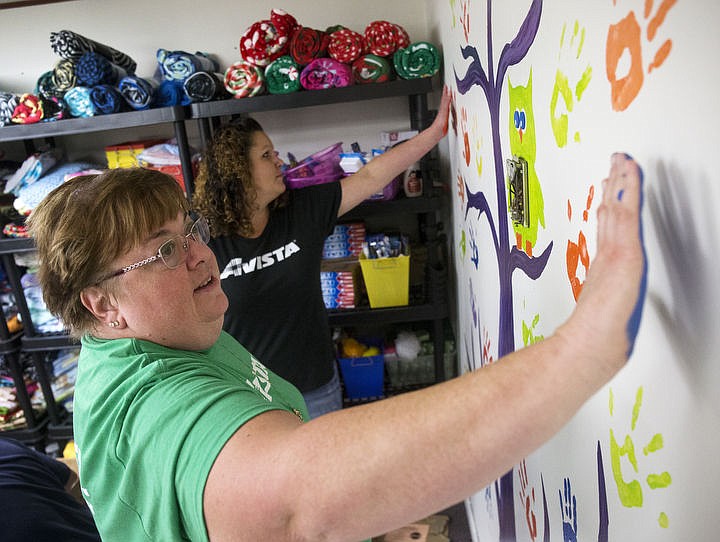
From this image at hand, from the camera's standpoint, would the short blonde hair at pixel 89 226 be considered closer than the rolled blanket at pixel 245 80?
Yes

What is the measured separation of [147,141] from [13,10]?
0.90m

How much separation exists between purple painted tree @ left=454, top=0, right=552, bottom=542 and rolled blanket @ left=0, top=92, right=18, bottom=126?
1.86 meters

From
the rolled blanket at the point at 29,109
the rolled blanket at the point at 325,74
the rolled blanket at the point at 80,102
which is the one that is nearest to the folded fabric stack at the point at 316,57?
the rolled blanket at the point at 325,74

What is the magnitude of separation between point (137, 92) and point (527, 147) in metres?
1.79

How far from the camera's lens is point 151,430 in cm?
68

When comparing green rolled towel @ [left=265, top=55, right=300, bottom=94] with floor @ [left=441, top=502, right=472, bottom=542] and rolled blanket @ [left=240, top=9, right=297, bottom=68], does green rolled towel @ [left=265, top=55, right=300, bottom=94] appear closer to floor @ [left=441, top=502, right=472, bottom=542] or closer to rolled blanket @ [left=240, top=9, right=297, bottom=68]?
rolled blanket @ [left=240, top=9, right=297, bottom=68]

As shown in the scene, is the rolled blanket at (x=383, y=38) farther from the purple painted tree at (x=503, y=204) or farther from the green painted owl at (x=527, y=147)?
the green painted owl at (x=527, y=147)

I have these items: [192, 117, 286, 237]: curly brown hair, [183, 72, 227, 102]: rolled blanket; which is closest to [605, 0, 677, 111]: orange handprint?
[192, 117, 286, 237]: curly brown hair

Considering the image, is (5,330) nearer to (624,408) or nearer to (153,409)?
(153,409)

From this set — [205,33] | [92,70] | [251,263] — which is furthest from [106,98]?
[251,263]

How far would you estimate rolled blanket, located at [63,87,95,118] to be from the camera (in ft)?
7.19

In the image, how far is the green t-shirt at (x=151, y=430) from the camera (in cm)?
62

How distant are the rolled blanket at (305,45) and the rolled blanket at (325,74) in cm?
3

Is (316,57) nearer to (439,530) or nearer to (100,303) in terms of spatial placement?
(100,303)
